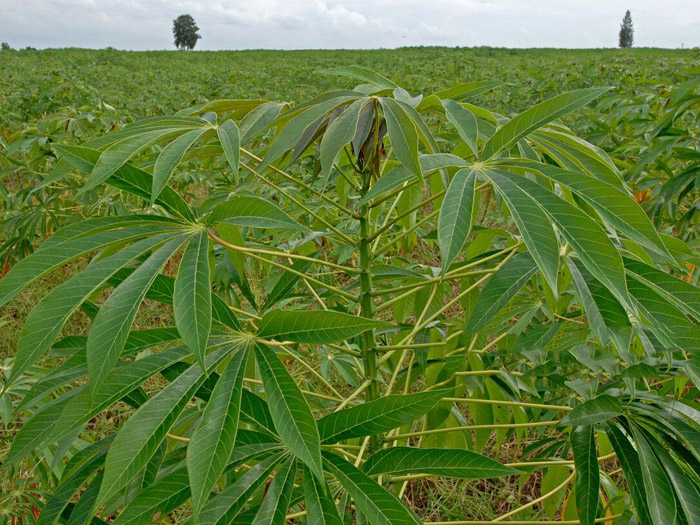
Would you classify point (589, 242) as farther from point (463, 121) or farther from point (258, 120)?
point (258, 120)

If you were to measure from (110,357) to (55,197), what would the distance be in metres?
1.99

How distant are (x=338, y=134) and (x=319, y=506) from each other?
35cm

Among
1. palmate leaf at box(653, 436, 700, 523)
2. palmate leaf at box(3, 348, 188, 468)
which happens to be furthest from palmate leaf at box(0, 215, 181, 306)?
palmate leaf at box(653, 436, 700, 523)

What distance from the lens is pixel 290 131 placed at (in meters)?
0.57

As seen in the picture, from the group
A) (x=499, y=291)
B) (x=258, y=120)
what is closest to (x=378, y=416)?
(x=499, y=291)

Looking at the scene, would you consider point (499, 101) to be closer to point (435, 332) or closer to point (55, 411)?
point (435, 332)

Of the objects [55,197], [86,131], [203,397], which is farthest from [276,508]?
[86,131]

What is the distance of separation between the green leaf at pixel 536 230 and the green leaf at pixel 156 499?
369 mm

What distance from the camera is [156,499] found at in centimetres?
50

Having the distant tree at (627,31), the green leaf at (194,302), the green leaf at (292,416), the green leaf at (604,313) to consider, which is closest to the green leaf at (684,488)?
the green leaf at (604,313)

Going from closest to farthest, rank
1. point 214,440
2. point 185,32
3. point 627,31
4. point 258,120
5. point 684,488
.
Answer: point 214,440
point 684,488
point 258,120
point 185,32
point 627,31

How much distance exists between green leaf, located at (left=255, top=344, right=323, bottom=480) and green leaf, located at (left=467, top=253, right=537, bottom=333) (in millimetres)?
187

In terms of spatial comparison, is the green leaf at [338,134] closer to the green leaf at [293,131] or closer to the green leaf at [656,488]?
the green leaf at [293,131]

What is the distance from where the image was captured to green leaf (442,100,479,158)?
1.81ft
